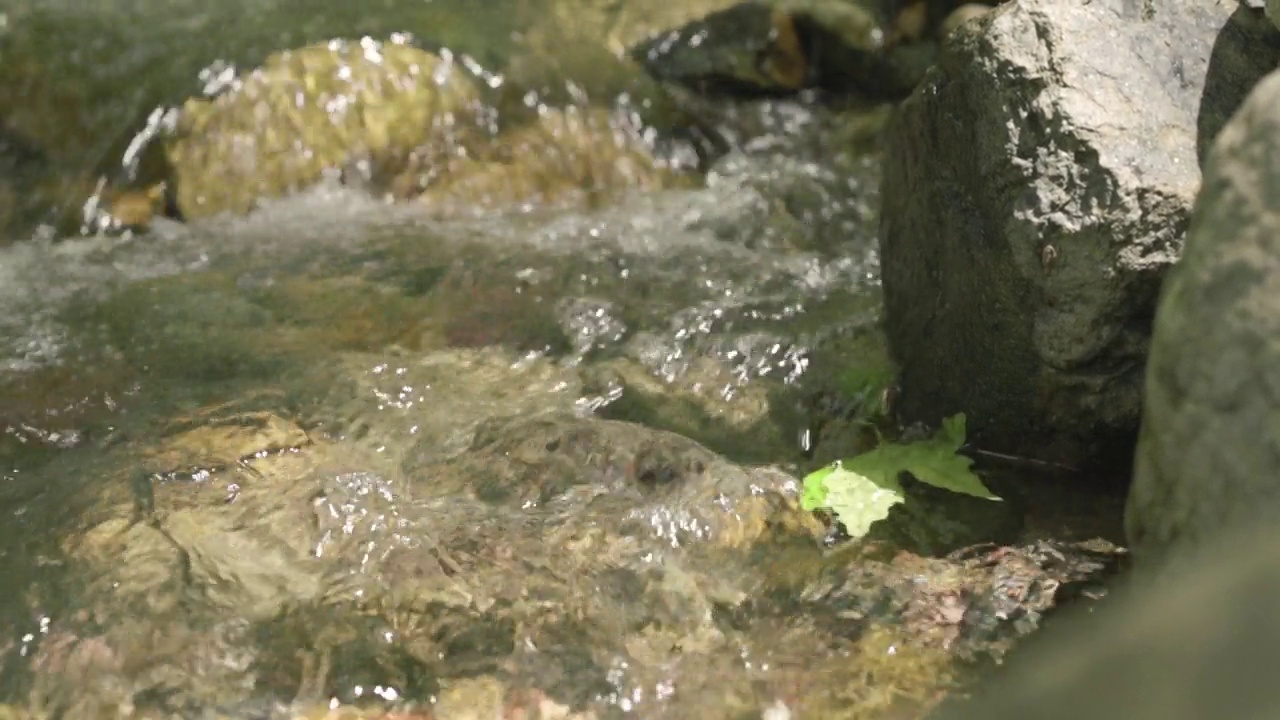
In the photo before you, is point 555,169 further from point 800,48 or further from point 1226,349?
point 1226,349

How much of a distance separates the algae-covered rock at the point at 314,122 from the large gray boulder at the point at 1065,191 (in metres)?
3.53

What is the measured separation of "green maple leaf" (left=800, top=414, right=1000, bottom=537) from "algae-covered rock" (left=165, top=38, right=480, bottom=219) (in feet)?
11.7

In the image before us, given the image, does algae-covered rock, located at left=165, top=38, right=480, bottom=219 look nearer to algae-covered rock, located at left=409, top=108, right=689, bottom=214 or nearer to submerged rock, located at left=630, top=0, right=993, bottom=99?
algae-covered rock, located at left=409, top=108, right=689, bottom=214

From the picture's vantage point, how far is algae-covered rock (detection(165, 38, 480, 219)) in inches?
223

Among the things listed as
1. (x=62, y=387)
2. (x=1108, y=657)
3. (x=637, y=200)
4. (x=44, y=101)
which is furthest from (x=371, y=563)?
(x=44, y=101)

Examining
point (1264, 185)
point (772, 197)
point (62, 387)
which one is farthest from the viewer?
point (772, 197)

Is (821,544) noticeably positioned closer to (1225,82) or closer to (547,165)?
(1225,82)

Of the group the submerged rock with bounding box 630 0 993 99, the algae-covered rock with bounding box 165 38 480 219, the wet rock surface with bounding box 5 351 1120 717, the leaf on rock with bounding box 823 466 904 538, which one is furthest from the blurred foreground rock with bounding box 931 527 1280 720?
the submerged rock with bounding box 630 0 993 99

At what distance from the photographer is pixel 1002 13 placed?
2791 mm

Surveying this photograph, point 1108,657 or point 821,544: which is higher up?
point 1108,657

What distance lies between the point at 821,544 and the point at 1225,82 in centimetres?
156

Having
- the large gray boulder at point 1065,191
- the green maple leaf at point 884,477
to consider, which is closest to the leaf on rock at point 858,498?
the green maple leaf at point 884,477

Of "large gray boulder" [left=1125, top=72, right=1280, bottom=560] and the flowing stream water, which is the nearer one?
"large gray boulder" [left=1125, top=72, right=1280, bottom=560]

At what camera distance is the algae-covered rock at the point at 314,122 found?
567 cm
